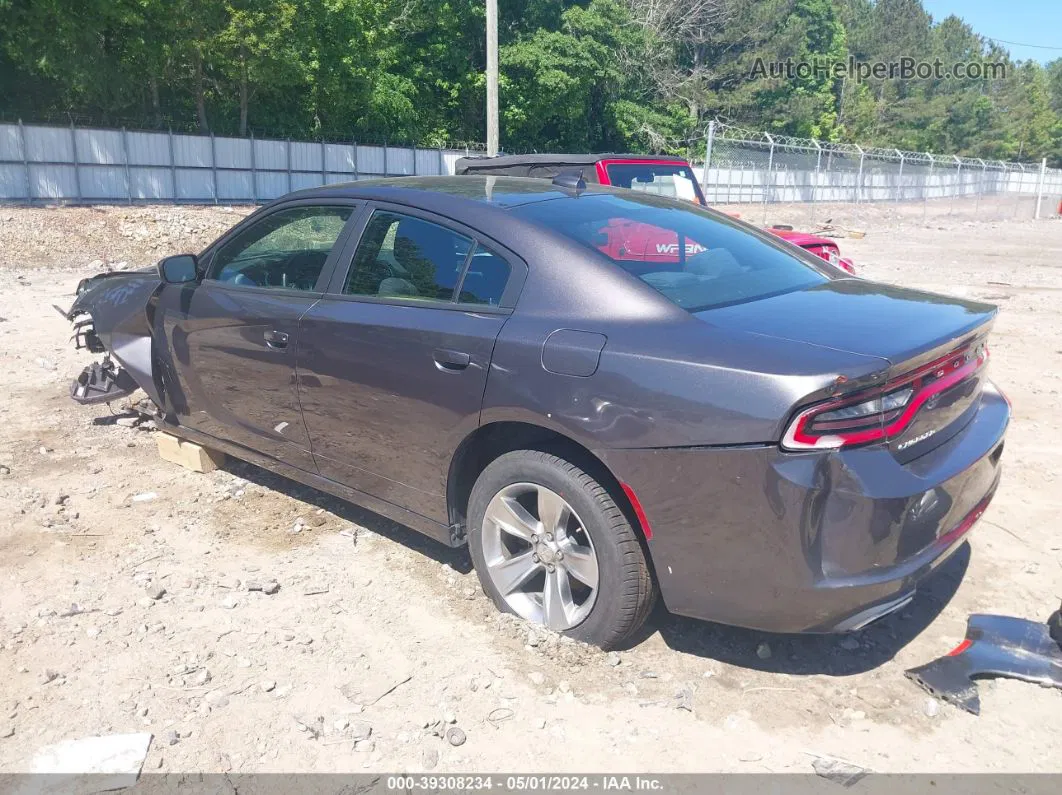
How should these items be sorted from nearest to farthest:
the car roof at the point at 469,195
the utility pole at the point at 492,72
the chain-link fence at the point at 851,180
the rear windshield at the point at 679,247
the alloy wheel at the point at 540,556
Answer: the alloy wheel at the point at 540,556 → the rear windshield at the point at 679,247 → the car roof at the point at 469,195 → the utility pole at the point at 492,72 → the chain-link fence at the point at 851,180

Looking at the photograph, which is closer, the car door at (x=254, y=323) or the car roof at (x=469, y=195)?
the car roof at (x=469, y=195)

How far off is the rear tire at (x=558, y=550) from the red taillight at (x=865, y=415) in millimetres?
715

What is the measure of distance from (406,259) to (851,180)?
3742 centimetres

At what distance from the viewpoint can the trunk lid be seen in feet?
9.16

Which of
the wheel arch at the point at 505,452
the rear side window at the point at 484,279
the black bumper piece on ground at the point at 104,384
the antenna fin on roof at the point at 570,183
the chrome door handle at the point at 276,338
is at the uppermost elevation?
the antenna fin on roof at the point at 570,183

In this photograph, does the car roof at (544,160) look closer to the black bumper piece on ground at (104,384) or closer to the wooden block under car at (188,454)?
the black bumper piece on ground at (104,384)

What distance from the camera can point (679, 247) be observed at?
365 centimetres

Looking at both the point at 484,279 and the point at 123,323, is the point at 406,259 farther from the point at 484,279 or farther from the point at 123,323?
the point at 123,323

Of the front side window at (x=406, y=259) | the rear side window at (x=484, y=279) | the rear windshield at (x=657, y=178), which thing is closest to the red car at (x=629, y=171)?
the rear windshield at (x=657, y=178)

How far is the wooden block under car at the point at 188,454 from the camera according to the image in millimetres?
5000

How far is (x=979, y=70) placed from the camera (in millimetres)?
80000

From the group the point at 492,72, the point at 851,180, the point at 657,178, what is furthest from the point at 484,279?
the point at 851,180

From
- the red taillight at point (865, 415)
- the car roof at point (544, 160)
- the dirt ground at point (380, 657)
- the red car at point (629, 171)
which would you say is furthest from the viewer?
the car roof at point (544, 160)

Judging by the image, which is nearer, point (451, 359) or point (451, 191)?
point (451, 359)
